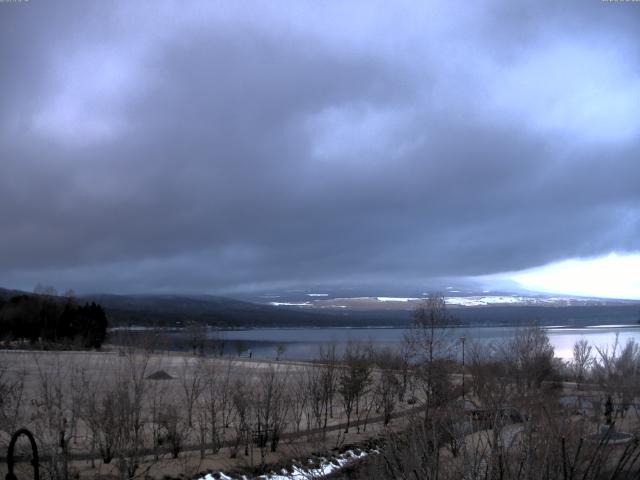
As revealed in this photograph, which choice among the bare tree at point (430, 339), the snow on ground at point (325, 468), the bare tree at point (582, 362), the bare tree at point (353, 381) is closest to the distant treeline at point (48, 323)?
the bare tree at point (353, 381)

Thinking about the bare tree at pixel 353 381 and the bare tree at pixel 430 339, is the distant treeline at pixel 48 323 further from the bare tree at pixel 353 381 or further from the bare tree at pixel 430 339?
the bare tree at pixel 430 339

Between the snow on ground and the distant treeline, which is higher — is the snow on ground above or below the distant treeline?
below

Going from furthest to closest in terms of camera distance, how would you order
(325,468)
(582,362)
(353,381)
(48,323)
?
1. (48,323)
2. (582,362)
3. (353,381)
4. (325,468)

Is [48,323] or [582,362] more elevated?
[48,323]

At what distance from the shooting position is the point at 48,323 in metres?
123

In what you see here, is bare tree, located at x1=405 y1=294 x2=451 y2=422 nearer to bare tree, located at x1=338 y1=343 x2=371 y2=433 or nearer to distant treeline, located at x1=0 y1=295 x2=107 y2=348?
bare tree, located at x1=338 y1=343 x2=371 y2=433

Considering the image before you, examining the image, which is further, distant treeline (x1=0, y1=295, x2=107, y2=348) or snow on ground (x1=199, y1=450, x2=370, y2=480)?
distant treeline (x1=0, y1=295, x2=107, y2=348)

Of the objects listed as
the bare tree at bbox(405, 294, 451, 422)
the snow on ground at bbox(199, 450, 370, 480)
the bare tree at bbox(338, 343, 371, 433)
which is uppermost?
the bare tree at bbox(405, 294, 451, 422)

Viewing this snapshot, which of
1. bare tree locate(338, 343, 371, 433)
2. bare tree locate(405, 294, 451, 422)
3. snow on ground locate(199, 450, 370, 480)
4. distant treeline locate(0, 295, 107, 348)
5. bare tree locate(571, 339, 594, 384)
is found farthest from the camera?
distant treeline locate(0, 295, 107, 348)

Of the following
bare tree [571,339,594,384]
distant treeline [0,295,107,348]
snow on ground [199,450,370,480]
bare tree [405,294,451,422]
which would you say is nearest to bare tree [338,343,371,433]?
bare tree [405,294,451,422]

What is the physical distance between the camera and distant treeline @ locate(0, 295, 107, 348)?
389ft

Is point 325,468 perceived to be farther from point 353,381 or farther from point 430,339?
point 430,339

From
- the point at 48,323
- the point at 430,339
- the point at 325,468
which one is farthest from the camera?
the point at 48,323

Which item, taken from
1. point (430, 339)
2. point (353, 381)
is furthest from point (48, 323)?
point (430, 339)
